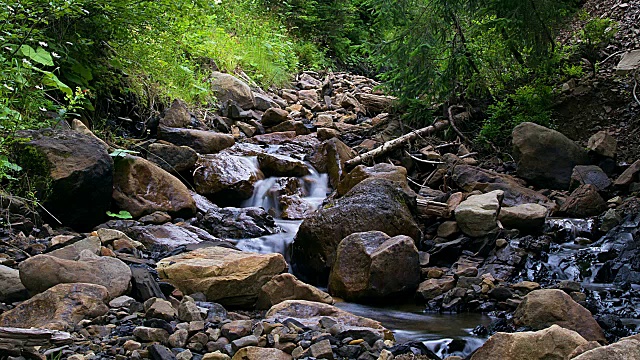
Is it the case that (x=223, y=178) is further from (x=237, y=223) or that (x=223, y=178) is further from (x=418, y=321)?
(x=418, y=321)

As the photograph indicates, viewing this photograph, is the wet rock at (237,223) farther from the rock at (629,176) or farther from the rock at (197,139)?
the rock at (629,176)

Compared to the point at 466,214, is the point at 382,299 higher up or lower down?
lower down

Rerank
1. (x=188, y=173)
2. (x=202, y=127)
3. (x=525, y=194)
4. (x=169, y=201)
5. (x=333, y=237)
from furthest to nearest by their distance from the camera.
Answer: (x=202, y=127)
(x=188, y=173)
(x=525, y=194)
(x=169, y=201)
(x=333, y=237)

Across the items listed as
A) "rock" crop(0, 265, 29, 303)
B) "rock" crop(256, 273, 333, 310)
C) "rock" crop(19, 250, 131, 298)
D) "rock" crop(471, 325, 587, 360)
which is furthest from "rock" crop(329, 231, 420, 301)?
"rock" crop(0, 265, 29, 303)

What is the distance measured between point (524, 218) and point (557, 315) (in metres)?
2.95

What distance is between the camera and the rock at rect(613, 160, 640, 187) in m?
7.56

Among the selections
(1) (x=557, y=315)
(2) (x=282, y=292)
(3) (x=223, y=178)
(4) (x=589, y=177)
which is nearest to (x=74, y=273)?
(2) (x=282, y=292)

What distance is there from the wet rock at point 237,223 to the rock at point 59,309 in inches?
138

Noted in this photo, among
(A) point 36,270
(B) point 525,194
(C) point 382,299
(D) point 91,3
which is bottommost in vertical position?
(C) point 382,299

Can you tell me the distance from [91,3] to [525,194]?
5923 millimetres

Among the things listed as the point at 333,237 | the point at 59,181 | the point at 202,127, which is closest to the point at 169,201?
the point at 59,181

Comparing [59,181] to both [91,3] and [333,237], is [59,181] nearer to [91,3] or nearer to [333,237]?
[91,3]

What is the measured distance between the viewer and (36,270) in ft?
13.0

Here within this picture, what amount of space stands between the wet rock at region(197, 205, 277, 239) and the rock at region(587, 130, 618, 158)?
4685 mm
